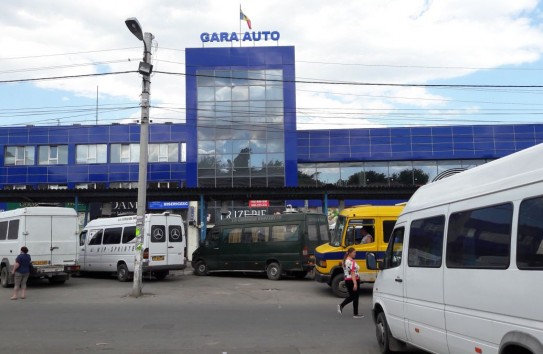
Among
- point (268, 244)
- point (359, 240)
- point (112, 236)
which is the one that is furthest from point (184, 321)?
point (112, 236)

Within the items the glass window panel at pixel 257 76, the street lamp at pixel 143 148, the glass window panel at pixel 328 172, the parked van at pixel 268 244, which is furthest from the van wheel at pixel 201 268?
the glass window panel at pixel 328 172

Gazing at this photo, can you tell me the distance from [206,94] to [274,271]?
27.4 metres

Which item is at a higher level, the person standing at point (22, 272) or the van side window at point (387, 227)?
the van side window at point (387, 227)

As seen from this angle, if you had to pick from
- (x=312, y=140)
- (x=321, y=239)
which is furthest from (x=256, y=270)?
(x=312, y=140)

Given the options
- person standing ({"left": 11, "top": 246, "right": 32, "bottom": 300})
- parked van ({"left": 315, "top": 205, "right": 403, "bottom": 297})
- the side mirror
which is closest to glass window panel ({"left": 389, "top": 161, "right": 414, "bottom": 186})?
parked van ({"left": 315, "top": 205, "right": 403, "bottom": 297})

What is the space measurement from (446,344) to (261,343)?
3.84m

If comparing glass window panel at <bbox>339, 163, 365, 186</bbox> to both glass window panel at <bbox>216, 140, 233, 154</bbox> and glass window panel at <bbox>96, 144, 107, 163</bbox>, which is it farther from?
glass window panel at <bbox>96, 144, 107, 163</bbox>

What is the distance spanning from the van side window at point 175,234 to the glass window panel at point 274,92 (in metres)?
25.8

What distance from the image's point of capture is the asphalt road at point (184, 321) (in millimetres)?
8234

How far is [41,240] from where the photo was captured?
1759cm

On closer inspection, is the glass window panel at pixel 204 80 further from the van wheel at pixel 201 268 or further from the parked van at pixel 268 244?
the van wheel at pixel 201 268

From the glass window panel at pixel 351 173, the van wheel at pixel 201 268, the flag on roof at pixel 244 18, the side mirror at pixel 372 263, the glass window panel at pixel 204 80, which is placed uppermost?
the flag on roof at pixel 244 18

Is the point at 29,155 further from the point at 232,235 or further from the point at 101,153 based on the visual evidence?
the point at 232,235

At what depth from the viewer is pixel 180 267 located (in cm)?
2022
